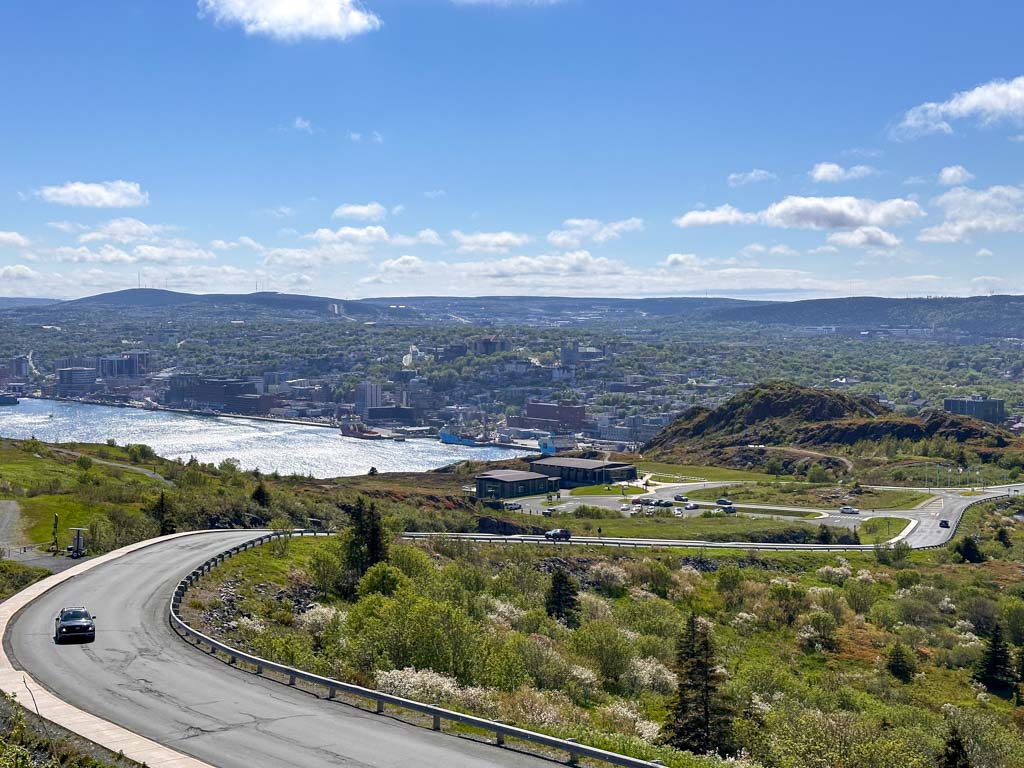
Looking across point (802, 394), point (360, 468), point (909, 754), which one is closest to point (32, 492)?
point (909, 754)

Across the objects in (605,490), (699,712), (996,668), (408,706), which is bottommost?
(605,490)

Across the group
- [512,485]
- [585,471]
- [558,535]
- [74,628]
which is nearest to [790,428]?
[585,471]

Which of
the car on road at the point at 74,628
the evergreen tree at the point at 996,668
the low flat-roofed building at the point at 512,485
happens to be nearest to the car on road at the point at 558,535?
the evergreen tree at the point at 996,668

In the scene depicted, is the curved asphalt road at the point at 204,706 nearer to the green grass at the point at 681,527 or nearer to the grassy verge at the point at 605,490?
the green grass at the point at 681,527

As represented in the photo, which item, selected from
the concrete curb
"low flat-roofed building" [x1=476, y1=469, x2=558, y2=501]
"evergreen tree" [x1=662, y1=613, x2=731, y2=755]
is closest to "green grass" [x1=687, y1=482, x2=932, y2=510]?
"low flat-roofed building" [x1=476, y1=469, x2=558, y2=501]

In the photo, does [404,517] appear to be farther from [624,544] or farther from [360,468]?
[360,468]

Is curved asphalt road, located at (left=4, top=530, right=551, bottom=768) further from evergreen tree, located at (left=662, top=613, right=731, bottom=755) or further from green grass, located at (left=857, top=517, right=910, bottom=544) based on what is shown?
green grass, located at (left=857, top=517, right=910, bottom=544)

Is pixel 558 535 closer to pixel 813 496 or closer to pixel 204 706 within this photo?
pixel 813 496
